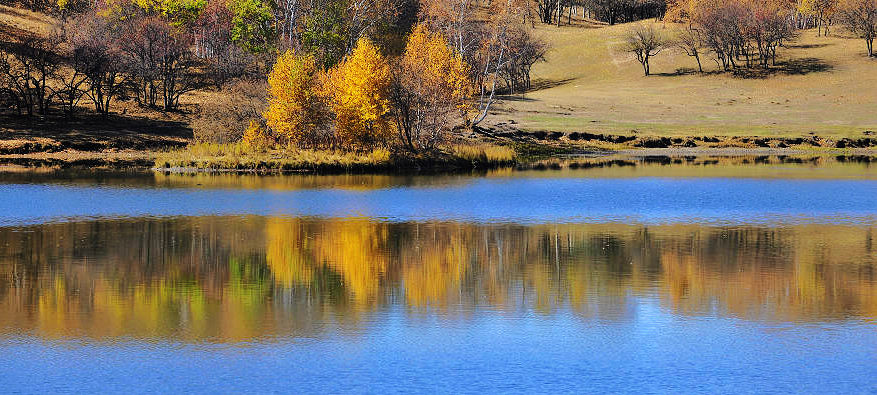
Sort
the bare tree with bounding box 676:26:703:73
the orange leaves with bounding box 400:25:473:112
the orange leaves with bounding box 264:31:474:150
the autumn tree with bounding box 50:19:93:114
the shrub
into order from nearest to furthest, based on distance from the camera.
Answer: the orange leaves with bounding box 264:31:474:150 → the orange leaves with bounding box 400:25:473:112 → the shrub → the autumn tree with bounding box 50:19:93:114 → the bare tree with bounding box 676:26:703:73

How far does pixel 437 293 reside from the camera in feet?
78.3

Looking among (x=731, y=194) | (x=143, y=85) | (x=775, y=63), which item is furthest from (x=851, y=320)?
(x=775, y=63)

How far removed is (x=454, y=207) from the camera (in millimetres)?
43062

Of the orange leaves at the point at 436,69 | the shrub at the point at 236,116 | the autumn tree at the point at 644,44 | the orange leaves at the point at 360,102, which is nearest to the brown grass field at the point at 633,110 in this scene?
the autumn tree at the point at 644,44

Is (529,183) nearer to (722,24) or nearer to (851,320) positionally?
(851,320)

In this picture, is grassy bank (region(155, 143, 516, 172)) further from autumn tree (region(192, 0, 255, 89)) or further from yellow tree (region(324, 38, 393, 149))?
autumn tree (region(192, 0, 255, 89))

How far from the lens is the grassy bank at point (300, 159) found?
6406 cm

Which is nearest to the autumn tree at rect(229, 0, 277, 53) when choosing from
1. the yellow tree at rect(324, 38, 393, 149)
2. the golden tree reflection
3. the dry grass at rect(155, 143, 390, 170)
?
the yellow tree at rect(324, 38, 393, 149)

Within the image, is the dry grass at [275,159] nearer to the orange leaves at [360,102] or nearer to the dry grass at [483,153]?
the orange leaves at [360,102]

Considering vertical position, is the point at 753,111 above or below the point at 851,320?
above

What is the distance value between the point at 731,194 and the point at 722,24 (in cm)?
9988

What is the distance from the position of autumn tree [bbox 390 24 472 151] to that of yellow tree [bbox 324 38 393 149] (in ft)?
3.40

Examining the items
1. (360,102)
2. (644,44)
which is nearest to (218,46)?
(360,102)

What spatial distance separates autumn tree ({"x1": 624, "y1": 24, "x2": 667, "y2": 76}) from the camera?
149 meters
